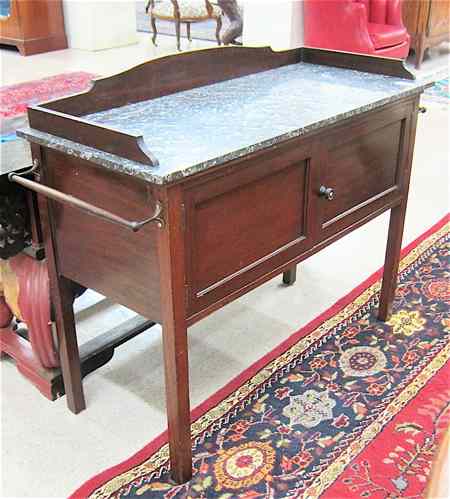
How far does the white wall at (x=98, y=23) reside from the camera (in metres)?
6.55

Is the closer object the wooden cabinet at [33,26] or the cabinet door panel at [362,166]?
the cabinet door panel at [362,166]

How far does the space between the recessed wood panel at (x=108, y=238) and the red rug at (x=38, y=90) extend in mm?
3033

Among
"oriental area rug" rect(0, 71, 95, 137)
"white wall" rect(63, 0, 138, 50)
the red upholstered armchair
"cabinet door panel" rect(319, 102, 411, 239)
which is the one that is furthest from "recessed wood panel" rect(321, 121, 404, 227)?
"white wall" rect(63, 0, 138, 50)

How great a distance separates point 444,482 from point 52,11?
6636 millimetres

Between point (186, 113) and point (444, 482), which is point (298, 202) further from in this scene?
point (444, 482)

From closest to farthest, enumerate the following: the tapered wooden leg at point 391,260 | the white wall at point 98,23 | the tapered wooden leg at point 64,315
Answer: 1. the tapered wooden leg at point 64,315
2. the tapered wooden leg at point 391,260
3. the white wall at point 98,23

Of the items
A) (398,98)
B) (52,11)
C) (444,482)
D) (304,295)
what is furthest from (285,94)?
(52,11)

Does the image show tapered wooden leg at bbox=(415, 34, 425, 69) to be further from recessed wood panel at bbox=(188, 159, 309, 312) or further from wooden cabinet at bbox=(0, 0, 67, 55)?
recessed wood panel at bbox=(188, 159, 309, 312)

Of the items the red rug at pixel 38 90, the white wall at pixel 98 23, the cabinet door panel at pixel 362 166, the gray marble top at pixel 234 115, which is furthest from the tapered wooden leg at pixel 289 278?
the white wall at pixel 98 23

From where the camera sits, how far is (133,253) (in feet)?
4.88

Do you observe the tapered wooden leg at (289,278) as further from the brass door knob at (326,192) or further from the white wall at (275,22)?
the white wall at (275,22)

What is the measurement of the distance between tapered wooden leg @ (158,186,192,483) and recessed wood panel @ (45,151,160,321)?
5 centimetres

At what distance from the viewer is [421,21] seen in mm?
5879

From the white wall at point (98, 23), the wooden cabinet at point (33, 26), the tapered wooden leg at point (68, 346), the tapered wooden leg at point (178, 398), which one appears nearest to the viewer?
the tapered wooden leg at point (178, 398)
